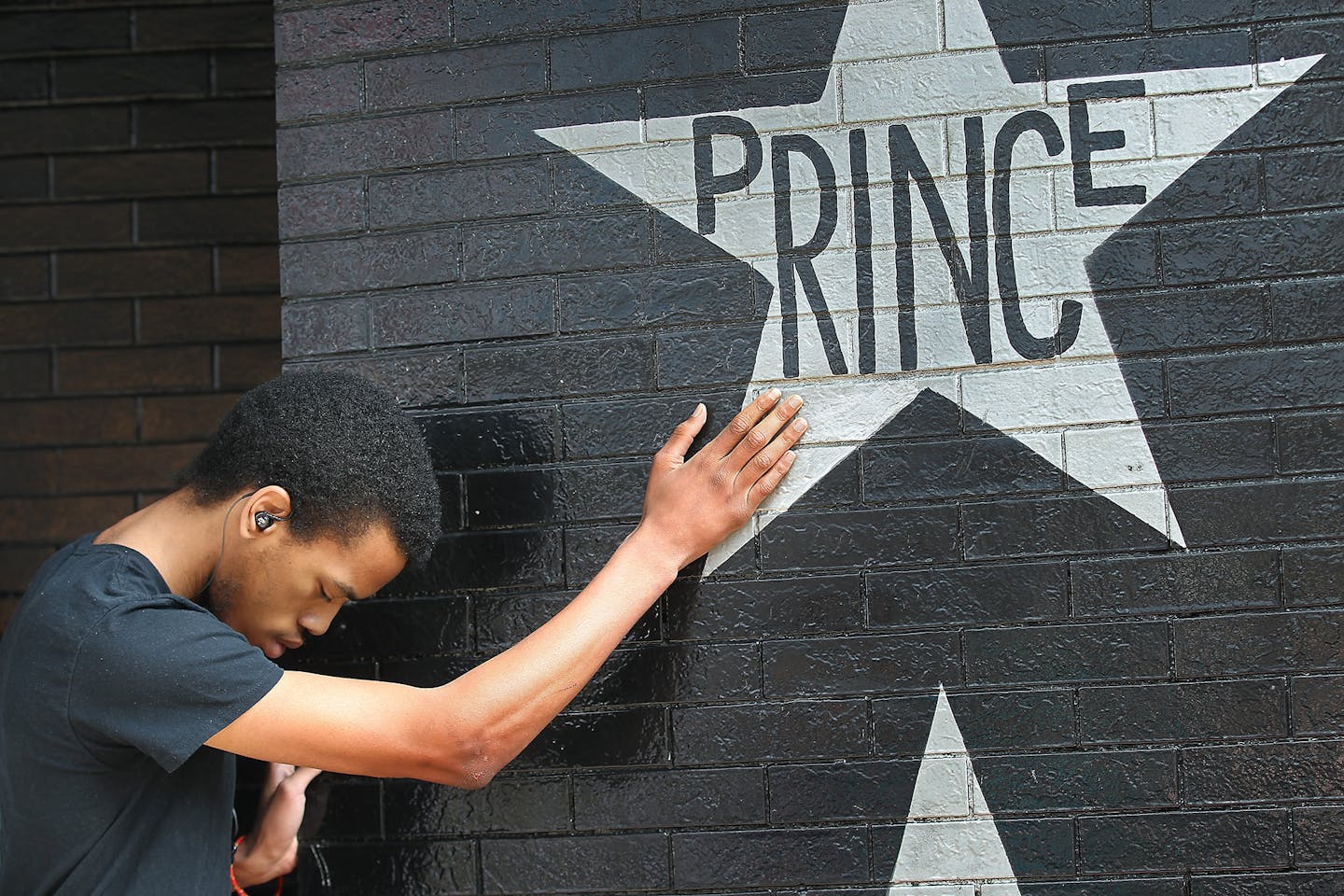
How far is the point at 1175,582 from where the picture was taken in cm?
227

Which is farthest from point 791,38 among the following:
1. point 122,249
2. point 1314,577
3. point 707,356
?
point 122,249

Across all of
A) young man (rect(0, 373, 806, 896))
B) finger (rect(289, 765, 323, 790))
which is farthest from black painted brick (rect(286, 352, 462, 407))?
finger (rect(289, 765, 323, 790))

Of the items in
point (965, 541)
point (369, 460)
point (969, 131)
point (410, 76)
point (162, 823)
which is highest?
point (410, 76)

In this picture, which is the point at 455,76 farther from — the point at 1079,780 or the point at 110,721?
the point at 1079,780

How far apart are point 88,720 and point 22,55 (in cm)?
305

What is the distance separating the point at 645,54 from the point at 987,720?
5.52 feet

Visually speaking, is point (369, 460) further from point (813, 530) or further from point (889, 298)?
point (889, 298)

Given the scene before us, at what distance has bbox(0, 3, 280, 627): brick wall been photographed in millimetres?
3689

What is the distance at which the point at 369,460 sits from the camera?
193 centimetres

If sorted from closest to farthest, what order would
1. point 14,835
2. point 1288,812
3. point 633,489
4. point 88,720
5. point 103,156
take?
point 88,720 < point 14,835 < point 1288,812 < point 633,489 < point 103,156

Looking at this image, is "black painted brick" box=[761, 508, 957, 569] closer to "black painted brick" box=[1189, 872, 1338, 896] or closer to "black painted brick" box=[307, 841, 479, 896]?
"black painted brick" box=[1189, 872, 1338, 896]

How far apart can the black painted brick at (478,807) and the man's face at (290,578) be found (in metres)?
0.64

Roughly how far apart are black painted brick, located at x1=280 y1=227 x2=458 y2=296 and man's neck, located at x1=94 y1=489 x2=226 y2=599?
79cm

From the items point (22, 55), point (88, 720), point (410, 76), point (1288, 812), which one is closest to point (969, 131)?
point (410, 76)
